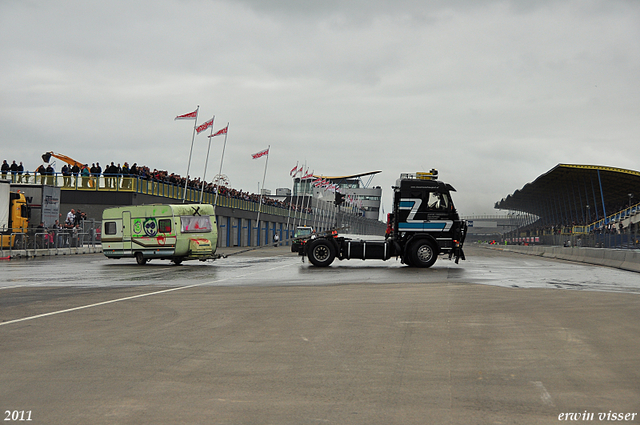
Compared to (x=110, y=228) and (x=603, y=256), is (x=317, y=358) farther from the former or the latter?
(x=603, y=256)

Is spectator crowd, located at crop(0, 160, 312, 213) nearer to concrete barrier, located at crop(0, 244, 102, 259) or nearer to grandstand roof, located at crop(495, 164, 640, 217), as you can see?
concrete barrier, located at crop(0, 244, 102, 259)

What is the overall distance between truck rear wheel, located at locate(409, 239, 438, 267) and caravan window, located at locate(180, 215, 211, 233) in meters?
8.66

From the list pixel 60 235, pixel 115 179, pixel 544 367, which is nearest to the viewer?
pixel 544 367

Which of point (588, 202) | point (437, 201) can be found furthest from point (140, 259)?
point (588, 202)

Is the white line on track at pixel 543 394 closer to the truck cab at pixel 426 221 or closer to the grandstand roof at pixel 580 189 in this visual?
the truck cab at pixel 426 221

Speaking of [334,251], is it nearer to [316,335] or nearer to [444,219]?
[444,219]

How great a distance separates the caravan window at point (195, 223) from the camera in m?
27.4

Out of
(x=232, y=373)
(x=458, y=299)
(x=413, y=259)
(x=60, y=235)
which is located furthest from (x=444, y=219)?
(x=60, y=235)

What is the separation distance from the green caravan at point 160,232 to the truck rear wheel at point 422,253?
28.0ft

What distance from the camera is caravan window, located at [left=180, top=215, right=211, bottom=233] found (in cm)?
2739

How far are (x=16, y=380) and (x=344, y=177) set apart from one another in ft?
582

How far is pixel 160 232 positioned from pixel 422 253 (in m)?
10.7

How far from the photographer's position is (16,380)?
242 inches

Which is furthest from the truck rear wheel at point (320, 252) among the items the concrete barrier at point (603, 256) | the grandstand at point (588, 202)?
the grandstand at point (588, 202)
